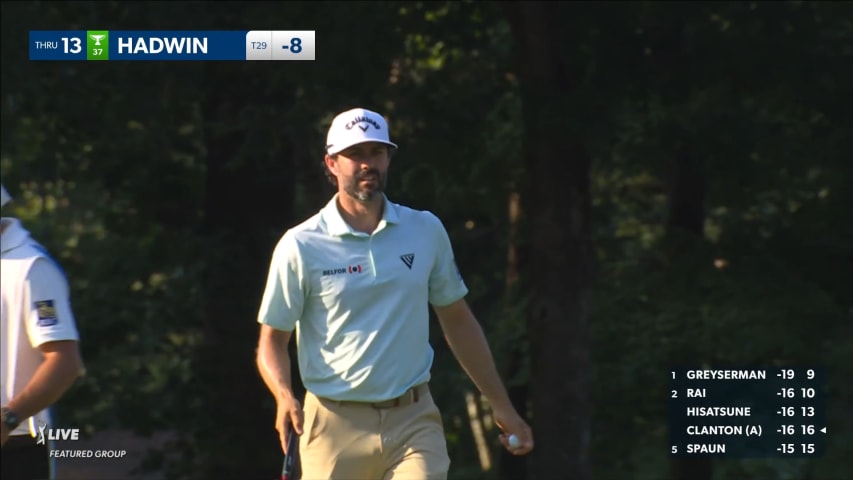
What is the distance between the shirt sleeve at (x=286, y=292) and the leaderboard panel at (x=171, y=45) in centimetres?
741

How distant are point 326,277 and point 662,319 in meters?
9.30

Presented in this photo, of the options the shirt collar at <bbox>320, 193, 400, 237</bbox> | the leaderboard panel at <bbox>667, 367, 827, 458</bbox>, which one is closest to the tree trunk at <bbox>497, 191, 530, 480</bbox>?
the leaderboard panel at <bbox>667, 367, 827, 458</bbox>

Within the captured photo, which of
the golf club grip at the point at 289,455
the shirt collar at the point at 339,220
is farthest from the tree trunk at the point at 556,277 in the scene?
the golf club grip at the point at 289,455

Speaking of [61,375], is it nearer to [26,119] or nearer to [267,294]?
[267,294]

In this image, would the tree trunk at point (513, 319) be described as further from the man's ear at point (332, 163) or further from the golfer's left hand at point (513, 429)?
the man's ear at point (332, 163)

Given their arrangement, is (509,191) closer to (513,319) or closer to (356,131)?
(513,319)

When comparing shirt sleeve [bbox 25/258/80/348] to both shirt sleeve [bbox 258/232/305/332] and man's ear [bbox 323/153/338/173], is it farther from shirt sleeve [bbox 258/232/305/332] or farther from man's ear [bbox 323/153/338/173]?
man's ear [bbox 323/153/338/173]

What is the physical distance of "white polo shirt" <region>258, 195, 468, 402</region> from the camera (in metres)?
5.34

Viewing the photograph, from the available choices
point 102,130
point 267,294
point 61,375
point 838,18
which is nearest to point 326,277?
point 267,294

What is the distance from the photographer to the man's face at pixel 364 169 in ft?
17.5

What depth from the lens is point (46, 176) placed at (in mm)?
16047

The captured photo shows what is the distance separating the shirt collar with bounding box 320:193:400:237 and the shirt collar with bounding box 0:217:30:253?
1140 millimetres

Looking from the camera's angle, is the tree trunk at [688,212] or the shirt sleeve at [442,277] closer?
A: the shirt sleeve at [442,277]

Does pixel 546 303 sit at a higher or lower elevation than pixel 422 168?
lower
